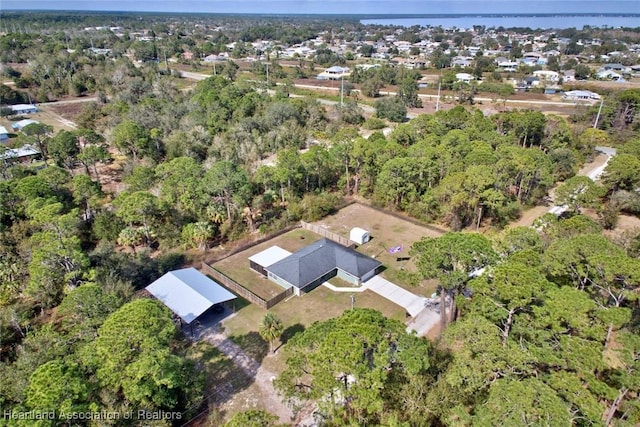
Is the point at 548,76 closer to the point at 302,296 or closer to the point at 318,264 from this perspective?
the point at 318,264

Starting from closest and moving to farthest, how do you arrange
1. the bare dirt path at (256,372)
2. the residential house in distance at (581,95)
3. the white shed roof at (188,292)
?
the bare dirt path at (256,372) → the white shed roof at (188,292) → the residential house in distance at (581,95)

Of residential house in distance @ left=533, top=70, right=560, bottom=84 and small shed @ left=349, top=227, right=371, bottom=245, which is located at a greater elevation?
residential house in distance @ left=533, top=70, right=560, bottom=84

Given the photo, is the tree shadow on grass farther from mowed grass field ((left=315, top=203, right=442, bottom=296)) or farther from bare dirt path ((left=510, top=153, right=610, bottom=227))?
bare dirt path ((left=510, top=153, right=610, bottom=227))

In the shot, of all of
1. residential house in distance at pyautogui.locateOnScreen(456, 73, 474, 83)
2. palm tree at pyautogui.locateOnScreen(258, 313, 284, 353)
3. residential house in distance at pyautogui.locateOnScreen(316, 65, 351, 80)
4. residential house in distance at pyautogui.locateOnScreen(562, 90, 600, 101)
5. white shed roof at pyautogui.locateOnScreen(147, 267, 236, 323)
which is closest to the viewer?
palm tree at pyautogui.locateOnScreen(258, 313, 284, 353)

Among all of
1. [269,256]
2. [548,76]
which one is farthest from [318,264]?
[548,76]

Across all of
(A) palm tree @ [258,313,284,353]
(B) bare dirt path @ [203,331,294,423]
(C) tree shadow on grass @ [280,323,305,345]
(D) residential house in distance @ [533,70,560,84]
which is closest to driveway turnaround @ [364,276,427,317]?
(C) tree shadow on grass @ [280,323,305,345]

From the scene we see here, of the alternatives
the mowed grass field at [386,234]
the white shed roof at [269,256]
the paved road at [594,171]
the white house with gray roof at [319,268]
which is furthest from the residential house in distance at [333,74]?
the white house with gray roof at [319,268]

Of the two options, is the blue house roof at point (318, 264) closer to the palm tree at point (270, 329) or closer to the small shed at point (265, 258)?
the small shed at point (265, 258)
